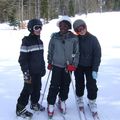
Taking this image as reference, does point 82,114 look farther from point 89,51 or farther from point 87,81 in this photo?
point 89,51

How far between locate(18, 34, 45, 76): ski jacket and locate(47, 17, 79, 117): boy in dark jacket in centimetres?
17

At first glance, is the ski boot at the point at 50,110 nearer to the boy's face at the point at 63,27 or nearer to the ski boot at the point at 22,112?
the ski boot at the point at 22,112

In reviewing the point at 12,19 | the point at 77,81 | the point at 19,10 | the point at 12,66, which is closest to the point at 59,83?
the point at 77,81

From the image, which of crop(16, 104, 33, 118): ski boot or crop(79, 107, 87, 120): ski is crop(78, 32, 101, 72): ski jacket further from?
crop(16, 104, 33, 118): ski boot

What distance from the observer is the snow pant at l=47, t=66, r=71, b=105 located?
6.22m

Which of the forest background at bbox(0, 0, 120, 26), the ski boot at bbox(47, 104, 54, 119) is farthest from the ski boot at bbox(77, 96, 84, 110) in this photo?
the forest background at bbox(0, 0, 120, 26)

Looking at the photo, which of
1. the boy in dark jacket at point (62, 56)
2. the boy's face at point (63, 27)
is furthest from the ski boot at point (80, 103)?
the boy's face at point (63, 27)

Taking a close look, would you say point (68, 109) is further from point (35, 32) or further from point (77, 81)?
point (35, 32)

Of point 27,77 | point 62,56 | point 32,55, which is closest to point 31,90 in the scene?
point 27,77

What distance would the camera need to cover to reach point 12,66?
38.5 feet

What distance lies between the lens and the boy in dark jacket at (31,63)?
6.03 metres

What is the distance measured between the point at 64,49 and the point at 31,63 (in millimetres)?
553

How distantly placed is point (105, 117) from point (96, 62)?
89 cm

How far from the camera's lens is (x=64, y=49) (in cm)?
614
